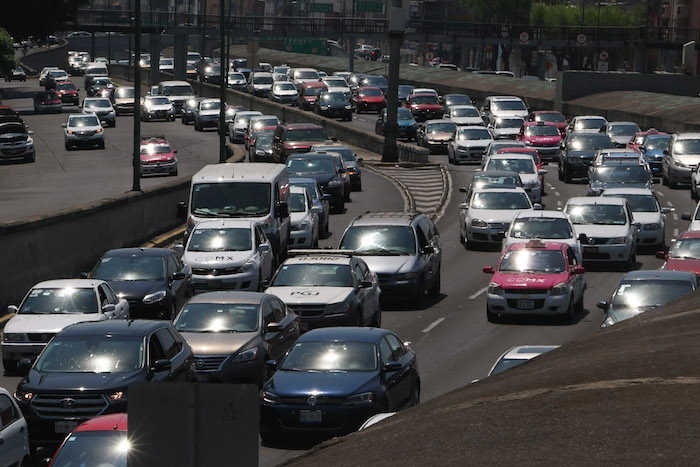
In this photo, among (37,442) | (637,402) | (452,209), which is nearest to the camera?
(637,402)

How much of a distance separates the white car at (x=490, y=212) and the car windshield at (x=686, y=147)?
1322cm

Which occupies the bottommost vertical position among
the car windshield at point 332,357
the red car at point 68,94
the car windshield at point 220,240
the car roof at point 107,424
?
the red car at point 68,94

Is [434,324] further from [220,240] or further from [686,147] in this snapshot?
[686,147]

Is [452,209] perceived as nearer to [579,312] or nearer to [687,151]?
[687,151]

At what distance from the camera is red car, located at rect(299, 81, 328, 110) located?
83.5 meters

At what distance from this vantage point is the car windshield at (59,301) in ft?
70.7

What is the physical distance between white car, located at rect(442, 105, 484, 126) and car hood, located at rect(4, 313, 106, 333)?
4364 centimetres

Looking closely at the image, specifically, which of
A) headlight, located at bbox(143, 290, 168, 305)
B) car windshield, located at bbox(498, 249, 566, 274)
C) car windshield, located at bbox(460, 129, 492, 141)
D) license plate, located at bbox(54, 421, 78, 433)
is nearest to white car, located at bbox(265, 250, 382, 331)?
headlight, located at bbox(143, 290, 168, 305)

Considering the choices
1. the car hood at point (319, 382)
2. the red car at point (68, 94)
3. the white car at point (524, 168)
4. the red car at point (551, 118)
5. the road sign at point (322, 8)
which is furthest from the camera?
the road sign at point (322, 8)

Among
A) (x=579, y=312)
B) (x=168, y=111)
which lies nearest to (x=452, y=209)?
(x=579, y=312)

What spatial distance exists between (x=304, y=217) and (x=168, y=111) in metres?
53.8

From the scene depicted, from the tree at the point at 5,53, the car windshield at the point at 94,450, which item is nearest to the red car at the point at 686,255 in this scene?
the car windshield at the point at 94,450

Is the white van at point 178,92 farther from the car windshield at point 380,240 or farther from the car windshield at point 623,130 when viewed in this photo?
the car windshield at point 380,240

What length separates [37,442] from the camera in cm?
1583
